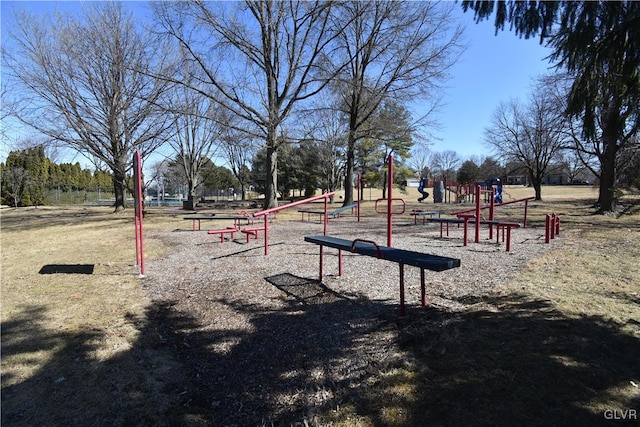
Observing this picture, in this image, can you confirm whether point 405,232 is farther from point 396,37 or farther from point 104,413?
point 396,37

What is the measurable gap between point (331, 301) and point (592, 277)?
4.04 m

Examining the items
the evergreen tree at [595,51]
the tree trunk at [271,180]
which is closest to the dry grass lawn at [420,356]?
the evergreen tree at [595,51]

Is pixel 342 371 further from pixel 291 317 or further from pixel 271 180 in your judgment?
pixel 271 180

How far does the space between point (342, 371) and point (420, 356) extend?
695 millimetres

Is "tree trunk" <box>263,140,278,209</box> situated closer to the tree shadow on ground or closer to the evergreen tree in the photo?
the tree shadow on ground

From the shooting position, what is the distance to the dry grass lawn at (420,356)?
2.57m

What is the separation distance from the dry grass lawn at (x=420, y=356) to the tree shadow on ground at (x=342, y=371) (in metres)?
0.01

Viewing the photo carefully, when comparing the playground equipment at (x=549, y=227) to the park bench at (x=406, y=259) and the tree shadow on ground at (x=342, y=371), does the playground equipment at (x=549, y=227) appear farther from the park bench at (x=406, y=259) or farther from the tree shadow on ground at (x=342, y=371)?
the park bench at (x=406, y=259)

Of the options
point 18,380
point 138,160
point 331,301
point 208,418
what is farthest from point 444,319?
point 138,160

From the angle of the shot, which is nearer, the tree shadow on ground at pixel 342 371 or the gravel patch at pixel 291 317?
the tree shadow on ground at pixel 342 371

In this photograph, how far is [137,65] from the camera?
16719mm

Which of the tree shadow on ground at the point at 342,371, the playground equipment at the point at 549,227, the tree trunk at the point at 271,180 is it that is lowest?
the tree shadow on ground at the point at 342,371

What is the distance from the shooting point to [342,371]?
3121 mm

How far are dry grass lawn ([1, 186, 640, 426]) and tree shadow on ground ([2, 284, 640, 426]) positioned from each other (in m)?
0.01
